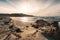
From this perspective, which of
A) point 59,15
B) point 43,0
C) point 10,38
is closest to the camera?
point 10,38

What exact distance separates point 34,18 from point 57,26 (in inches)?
21.9

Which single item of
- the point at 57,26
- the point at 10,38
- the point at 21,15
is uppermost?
the point at 21,15

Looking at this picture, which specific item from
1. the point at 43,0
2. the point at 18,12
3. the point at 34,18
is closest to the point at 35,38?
the point at 34,18

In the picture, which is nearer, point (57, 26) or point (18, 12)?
point (57, 26)

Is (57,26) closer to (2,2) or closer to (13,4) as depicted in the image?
(13,4)

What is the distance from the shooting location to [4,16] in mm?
2844

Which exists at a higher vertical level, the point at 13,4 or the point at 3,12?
the point at 13,4

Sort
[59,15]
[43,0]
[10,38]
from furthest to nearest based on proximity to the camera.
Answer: [43,0] → [59,15] → [10,38]

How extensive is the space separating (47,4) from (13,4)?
81cm

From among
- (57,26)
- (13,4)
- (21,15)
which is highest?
(13,4)

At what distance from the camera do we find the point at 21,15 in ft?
9.46

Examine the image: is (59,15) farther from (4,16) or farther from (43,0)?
(4,16)

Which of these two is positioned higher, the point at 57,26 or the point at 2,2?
the point at 2,2

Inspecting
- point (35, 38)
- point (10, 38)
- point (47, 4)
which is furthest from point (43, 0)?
point (10, 38)
